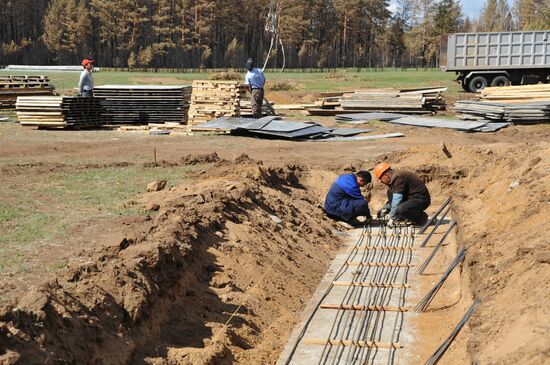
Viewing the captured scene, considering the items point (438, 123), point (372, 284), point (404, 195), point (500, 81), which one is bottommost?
point (372, 284)

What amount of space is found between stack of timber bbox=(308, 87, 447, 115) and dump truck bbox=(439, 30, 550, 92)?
594 centimetres

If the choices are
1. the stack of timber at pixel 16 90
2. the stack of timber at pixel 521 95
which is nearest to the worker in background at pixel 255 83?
the stack of timber at pixel 521 95

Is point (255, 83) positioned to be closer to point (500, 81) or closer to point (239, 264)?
point (239, 264)

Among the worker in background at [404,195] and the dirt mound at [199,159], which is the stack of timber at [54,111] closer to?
the dirt mound at [199,159]

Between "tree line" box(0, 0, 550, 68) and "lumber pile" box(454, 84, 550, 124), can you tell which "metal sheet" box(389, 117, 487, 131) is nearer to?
"lumber pile" box(454, 84, 550, 124)

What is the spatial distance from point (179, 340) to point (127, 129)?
47.0 ft

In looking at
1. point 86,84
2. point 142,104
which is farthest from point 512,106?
point 86,84

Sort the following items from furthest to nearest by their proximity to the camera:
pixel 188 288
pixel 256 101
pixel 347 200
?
pixel 256 101 → pixel 347 200 → pixel 188 288

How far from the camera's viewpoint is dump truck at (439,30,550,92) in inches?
1141

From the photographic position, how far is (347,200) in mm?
11742

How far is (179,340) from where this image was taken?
6.42 meters

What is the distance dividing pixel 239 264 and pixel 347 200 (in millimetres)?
3761

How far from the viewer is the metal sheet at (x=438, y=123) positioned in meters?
19.8

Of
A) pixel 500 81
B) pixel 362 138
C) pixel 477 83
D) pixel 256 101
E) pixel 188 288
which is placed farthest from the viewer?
pixel 477 83
